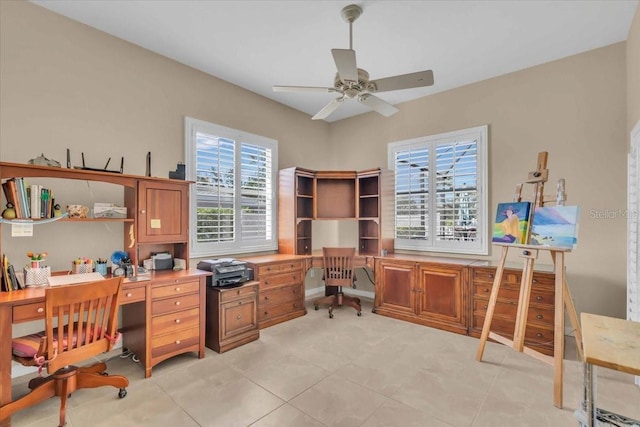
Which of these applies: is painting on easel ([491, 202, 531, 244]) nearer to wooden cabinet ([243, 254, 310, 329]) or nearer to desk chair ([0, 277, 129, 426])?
wooden cabinet ([243, 254, 310, 329])

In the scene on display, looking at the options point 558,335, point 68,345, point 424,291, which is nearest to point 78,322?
point 68,345

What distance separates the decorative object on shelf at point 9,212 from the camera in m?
2.24

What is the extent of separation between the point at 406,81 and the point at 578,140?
2.44m

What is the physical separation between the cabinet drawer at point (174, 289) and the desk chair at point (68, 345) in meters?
0.47

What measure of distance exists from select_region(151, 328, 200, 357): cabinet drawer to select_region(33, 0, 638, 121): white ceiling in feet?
9.88

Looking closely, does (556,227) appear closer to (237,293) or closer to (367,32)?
(367,32)

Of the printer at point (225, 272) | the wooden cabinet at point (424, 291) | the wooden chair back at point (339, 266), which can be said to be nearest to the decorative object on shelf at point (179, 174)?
the printer at point (225, 272)

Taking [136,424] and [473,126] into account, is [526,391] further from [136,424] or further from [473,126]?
[473,126]

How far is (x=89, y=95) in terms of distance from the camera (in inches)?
117

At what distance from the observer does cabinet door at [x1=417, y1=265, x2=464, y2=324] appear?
370 centimetres

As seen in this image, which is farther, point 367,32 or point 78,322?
point 367,32

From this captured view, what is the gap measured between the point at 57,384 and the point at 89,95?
101 inches

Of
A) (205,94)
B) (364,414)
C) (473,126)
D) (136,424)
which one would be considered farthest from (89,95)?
(473,126)

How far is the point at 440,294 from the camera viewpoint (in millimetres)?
3842
